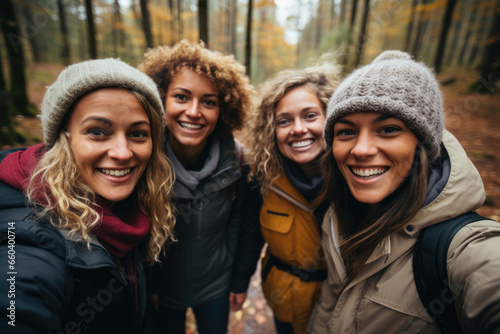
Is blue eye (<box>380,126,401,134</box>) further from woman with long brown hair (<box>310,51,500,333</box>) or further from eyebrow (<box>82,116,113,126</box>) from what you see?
eyebrow (<box>82,116,113,126</box>)

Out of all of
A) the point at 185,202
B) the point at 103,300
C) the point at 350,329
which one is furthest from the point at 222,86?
the point at 350,329

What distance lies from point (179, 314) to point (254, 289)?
1764 mm

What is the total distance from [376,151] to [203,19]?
654cm

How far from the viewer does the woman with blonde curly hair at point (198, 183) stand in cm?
213

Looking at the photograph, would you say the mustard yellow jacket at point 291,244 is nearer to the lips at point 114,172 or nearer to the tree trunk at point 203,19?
the lips at point 114,172

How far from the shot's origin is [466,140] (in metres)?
6.56

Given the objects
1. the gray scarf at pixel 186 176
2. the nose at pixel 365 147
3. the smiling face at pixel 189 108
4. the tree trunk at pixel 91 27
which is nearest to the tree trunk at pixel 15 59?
the tree trunk at pixel 91 27

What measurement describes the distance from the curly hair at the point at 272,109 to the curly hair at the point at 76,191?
3.21ft

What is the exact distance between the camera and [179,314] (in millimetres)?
2391

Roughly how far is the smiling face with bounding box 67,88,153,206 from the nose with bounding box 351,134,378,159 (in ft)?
4.78

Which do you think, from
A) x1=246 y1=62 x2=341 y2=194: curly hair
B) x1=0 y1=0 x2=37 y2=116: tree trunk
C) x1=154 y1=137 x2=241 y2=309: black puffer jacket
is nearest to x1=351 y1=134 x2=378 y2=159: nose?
x1=246 y1=62 x2=341 y2=194: curly hair

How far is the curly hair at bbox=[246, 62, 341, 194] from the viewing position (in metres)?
2.23

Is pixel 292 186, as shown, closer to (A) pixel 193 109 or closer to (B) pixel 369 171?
(B) pixel 369 171

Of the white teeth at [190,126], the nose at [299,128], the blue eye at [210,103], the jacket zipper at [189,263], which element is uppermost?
the blue eye at [210,103]
